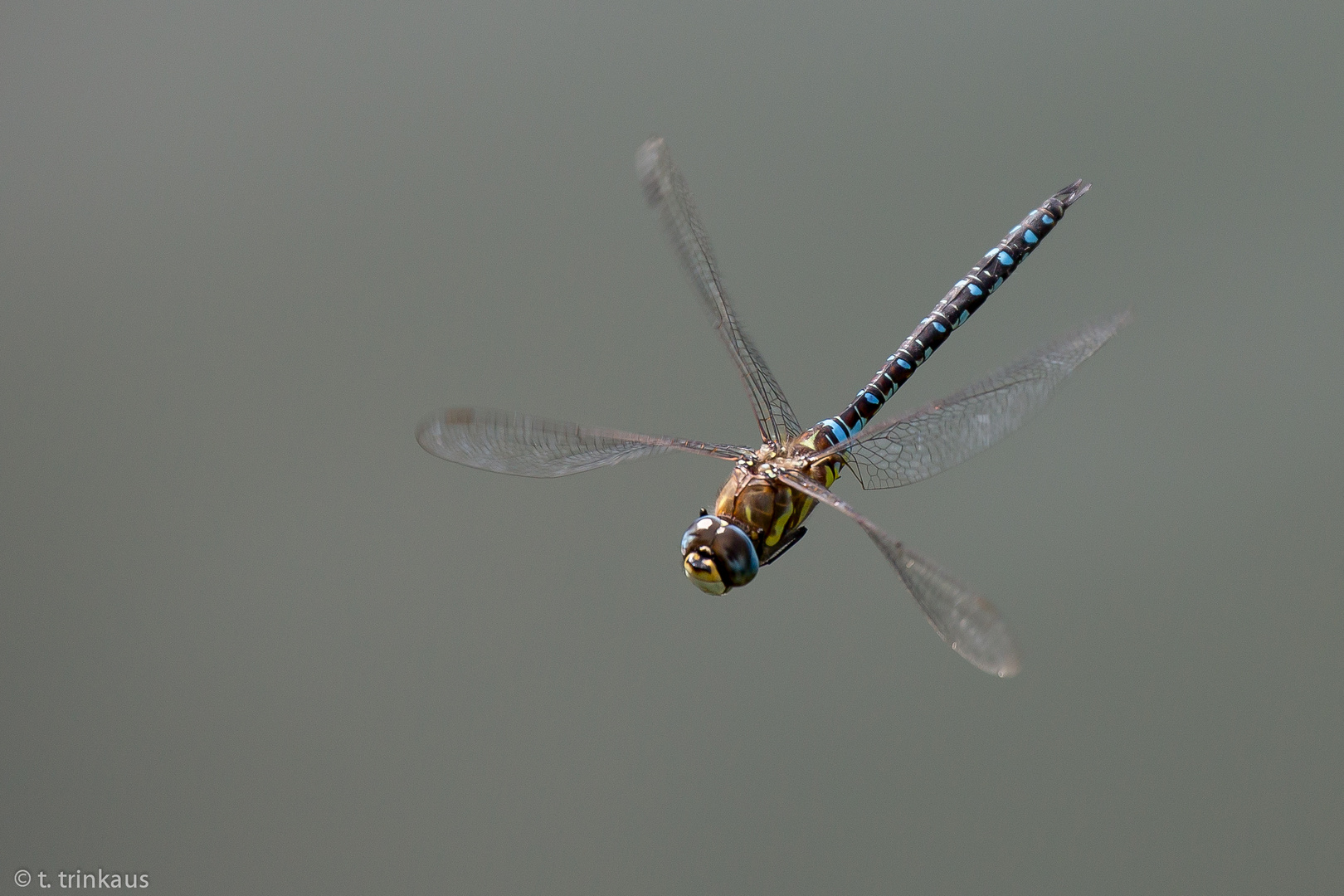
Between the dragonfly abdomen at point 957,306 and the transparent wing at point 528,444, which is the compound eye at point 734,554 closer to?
the transparent wing at point 528,444

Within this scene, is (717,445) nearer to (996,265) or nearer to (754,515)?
(754,515)

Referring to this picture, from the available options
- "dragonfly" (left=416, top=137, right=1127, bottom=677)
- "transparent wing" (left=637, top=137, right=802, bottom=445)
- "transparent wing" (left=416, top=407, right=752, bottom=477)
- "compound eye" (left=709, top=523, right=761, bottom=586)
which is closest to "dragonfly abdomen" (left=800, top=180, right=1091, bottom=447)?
"dragonfly" (left=416, top=137, right=1127, bottom=677)

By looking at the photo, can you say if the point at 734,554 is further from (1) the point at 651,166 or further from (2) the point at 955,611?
(1) the point at 651,166

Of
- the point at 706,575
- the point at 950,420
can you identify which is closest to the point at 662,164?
the point at 950,420

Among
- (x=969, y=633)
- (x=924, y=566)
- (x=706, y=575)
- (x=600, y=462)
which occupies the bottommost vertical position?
(x=969, y=633)

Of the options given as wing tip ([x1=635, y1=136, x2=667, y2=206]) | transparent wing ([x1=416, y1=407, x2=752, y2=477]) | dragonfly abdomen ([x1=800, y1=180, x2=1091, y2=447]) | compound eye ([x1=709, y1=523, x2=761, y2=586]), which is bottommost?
compound eye ([x1=709, y1=523, x2=761, y2=586])

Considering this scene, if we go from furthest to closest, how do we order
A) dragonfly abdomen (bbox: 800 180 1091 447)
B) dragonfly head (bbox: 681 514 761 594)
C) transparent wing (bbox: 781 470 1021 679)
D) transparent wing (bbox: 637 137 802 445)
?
dragonfly abdomen (bbox: 800 180 1091 447), transparent wing (bbox: 637 137 802 445), dragonfly head (bbox: 681 514 761 594), transparent wing (bbox: 781 470 1021 679)

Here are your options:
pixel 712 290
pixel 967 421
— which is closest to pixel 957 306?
pixel 967 421

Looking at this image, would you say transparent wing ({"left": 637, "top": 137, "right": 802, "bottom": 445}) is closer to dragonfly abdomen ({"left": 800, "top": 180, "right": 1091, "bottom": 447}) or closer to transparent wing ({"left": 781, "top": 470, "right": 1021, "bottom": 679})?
dragonfly abdomen ({"left": 800, "top": 180, "right": 1091, "bottom": 447})
